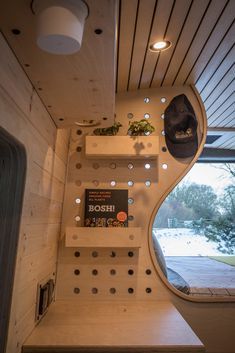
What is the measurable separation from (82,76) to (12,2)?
299 mm

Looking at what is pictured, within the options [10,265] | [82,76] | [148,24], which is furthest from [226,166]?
[10,265]

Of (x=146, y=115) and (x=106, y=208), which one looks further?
(x=146, y=115)

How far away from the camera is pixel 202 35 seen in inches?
44.6

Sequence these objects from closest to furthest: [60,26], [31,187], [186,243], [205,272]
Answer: [60,26] → [31,187] → [205,272] → [186,243]

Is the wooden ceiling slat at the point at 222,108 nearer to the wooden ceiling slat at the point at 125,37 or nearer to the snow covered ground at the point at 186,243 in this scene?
the wooden ceiling slat at the point at 125,37

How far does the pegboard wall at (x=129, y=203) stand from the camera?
1.38 metres

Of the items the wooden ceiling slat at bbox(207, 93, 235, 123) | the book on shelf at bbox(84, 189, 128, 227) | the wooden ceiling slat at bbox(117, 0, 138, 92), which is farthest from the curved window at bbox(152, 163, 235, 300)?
the wooden ceiling slat at bbox(117, 0, 138, 92)

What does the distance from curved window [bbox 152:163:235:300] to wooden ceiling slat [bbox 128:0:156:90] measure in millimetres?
1009

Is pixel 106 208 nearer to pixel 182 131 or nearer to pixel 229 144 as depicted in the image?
pixel 182 131

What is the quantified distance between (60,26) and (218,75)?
1.19 m

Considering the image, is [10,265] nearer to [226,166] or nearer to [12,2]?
[12,2]

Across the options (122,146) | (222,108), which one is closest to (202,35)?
(122,146)

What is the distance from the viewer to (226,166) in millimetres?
2779

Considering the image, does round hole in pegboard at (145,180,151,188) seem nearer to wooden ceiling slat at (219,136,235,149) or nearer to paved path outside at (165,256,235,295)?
paved path outside at (165,256,235,295)
